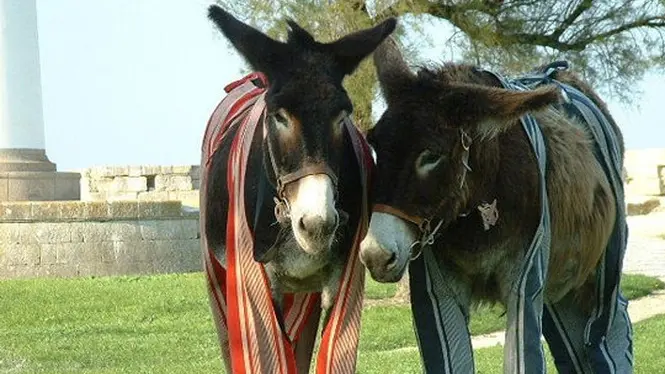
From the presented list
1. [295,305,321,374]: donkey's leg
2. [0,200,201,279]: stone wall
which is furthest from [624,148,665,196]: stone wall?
[295,305,321,374]: donkey's leg

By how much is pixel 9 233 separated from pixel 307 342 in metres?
14.2

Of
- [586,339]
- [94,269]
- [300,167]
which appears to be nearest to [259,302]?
Answer: [300,167]

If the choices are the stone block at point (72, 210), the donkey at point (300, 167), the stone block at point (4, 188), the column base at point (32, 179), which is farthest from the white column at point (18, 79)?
the donkey at point (300, 167)

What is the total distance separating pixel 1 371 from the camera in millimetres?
11266

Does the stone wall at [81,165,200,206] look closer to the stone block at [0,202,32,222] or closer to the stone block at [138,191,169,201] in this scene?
the stone block at [138,191,169,201]

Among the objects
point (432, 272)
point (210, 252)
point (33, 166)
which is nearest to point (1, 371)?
point (210, 252)

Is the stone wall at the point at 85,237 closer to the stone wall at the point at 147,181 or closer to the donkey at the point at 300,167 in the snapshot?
the stone wall at the point at 147,181

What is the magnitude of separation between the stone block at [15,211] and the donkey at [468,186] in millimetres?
14823

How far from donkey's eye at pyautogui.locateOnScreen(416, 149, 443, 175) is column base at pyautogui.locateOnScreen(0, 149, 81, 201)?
16.6 metres

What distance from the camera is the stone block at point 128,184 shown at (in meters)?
27.0

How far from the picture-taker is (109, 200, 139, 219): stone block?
798 inches

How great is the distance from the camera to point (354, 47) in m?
5.70

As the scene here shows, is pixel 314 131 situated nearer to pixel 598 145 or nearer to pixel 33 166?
pixel 598 145

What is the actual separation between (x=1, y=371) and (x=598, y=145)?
22.0 ft
